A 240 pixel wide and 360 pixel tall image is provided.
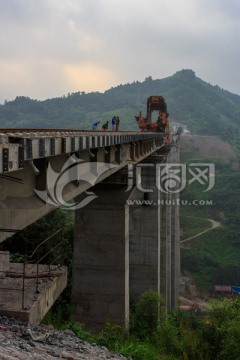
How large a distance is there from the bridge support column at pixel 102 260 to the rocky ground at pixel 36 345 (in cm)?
752

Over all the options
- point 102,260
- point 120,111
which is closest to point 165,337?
point 102,260

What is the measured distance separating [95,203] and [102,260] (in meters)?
2.16

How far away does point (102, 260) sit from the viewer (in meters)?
15.6

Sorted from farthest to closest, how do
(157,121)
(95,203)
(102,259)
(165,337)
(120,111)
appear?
(120,111)
(157,121)
(95,203)
(102,259)
(165,337)

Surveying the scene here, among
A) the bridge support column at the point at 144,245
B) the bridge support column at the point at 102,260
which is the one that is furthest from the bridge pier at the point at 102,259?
the bridge support column at the point at 144,245

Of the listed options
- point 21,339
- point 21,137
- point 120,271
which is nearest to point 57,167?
point 21,137

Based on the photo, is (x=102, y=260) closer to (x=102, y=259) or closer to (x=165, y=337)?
(x=102, y=259)

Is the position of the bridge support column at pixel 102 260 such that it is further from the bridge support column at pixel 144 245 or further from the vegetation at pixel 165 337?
the bridge support column at pixel 144 245

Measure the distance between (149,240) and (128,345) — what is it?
1217cm

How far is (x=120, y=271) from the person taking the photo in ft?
50.5

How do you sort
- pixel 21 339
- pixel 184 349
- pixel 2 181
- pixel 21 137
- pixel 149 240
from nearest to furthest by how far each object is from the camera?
pixel 21 137 → pixel 2 181 → pixel 21 339 → pixel 184 349 → pixel 149 240

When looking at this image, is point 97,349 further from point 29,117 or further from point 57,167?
point 29,117

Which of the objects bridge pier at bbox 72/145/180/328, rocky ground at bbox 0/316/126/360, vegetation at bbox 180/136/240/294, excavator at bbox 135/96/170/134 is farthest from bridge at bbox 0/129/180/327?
vegetation at bbox 180/136/240/294

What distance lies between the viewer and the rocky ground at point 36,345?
5.22 metres
